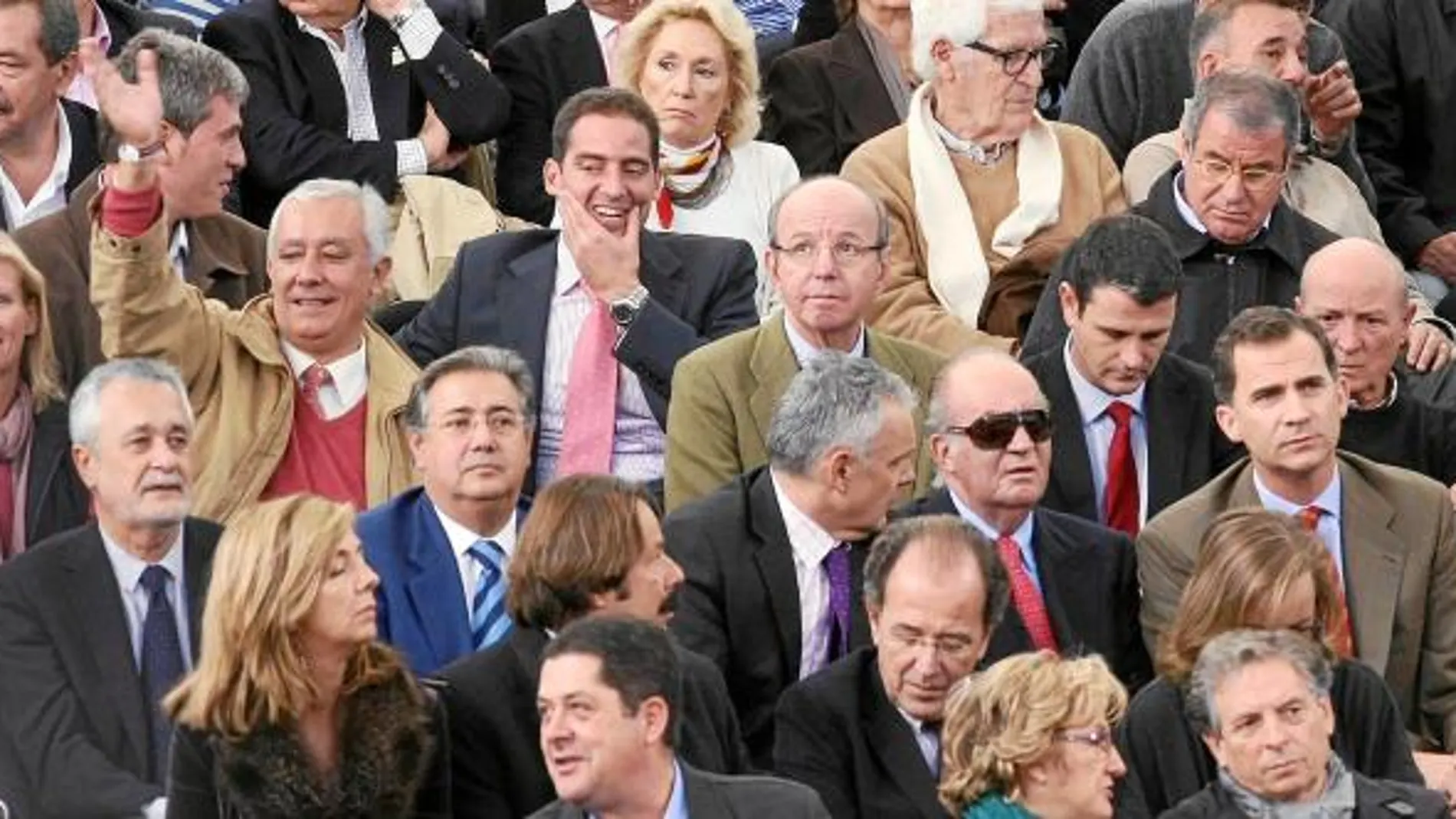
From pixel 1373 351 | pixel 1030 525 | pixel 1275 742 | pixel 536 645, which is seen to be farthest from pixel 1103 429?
pixel 536 645

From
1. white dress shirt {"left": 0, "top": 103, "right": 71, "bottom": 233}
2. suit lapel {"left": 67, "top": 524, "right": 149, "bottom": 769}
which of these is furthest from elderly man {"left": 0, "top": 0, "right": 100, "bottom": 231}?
suit lapel {"left": 67, "top": 524, "right": 149, "bottom": 769}

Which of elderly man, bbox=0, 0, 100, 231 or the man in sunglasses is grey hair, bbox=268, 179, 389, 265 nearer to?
elderly man, bbox=0, 0, 100, 231

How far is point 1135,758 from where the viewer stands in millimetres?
9156

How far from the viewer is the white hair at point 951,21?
1153 cm

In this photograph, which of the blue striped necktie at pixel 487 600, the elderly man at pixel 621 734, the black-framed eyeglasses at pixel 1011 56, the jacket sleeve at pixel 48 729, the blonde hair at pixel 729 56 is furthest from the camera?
the blonde hair at pixel 729 56

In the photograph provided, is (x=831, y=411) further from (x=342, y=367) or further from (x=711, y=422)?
(x=342, y=367)

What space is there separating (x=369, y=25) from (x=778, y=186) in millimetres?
1309

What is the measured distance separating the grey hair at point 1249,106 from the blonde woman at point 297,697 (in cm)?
324

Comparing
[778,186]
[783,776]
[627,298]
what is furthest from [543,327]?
[783,776]

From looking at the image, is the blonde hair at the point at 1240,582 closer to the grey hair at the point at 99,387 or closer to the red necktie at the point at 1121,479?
the red necktie at the point at 1121,479

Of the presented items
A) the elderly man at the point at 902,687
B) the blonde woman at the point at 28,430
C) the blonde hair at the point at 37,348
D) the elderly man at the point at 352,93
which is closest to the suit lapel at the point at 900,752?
the elderly man at the point at 902,687

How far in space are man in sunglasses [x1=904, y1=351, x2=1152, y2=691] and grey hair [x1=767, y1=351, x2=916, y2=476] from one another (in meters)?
0.17

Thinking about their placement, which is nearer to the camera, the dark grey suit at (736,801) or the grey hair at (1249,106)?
the dark grey suit at (736,801)

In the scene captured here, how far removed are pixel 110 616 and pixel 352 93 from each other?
3034 millimetres
